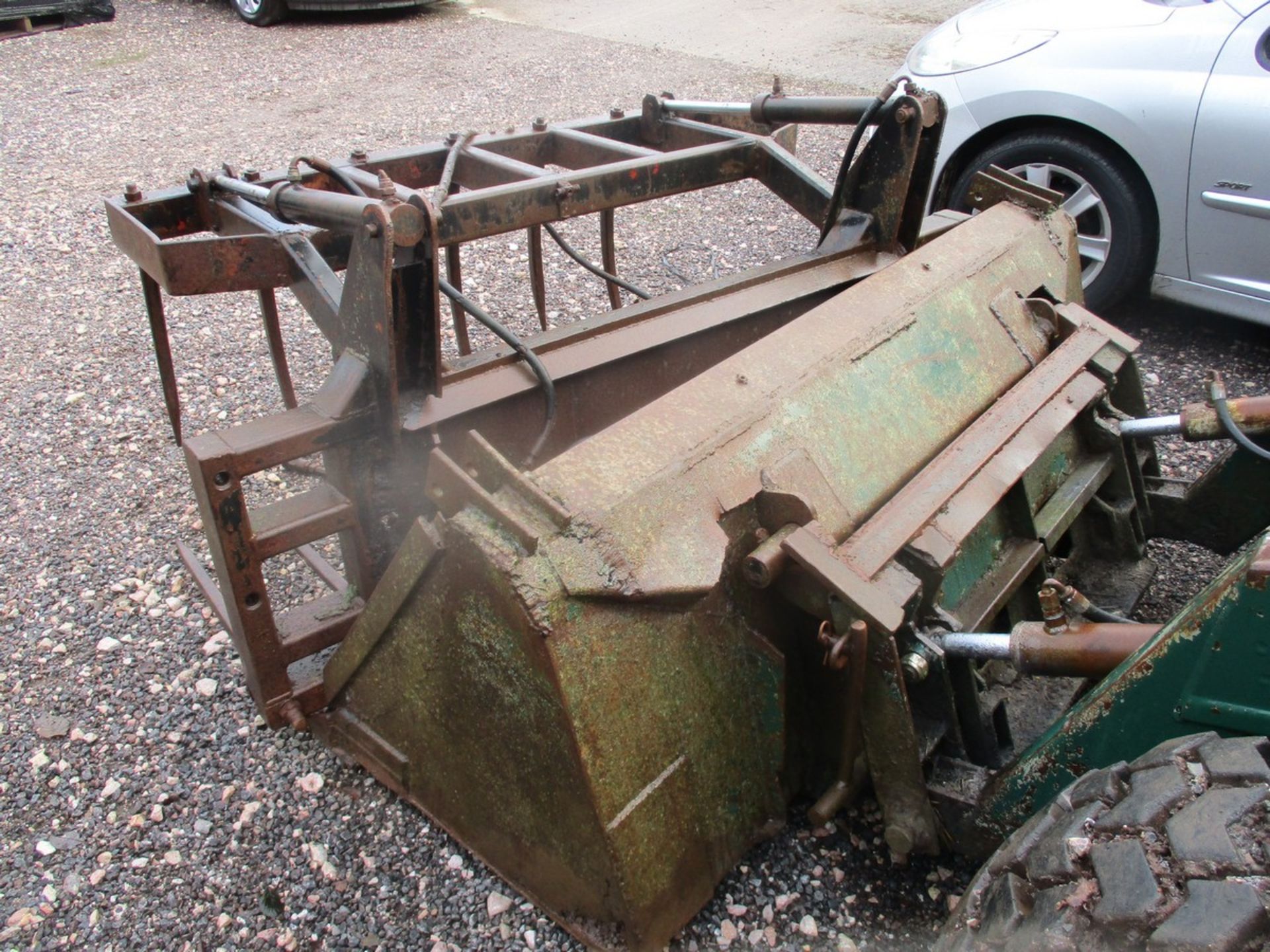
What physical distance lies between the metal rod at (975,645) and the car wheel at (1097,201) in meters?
3.01

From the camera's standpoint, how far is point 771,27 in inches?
390

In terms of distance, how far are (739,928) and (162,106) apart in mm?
7699

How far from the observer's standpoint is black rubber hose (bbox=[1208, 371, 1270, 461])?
212 cm

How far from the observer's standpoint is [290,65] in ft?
27.9

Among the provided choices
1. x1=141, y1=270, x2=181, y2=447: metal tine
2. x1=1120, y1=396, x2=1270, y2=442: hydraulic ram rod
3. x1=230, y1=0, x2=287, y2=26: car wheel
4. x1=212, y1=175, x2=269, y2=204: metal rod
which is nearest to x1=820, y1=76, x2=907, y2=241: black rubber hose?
x1=1120, y1=396, x2=1270, y2=442: hydraulic ram rod

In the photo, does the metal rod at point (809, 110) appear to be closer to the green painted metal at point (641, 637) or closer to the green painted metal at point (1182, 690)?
the green painted metal at point (641, 637)

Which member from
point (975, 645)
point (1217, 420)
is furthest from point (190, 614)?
Answer: point (1217, 420)

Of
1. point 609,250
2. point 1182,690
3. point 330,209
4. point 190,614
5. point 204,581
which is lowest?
point 190,614

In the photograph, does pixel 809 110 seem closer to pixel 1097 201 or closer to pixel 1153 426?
pixel 1153 426

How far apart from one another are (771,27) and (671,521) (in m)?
9.45

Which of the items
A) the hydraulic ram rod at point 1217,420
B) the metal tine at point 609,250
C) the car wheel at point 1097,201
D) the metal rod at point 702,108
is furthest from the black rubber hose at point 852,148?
the car wheel at point 1097,201

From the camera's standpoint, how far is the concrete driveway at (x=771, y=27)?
336 inches

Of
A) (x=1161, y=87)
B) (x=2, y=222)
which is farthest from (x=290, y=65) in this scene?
(x=1161, y=87)

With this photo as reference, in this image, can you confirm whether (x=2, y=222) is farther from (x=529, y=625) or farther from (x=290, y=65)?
(x=529, y=625)
